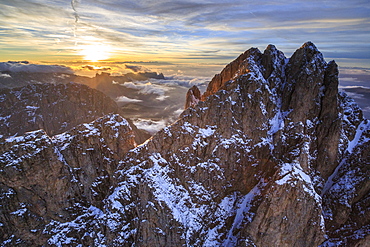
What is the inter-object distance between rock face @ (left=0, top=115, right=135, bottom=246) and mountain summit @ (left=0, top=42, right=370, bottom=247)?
0.28 metres

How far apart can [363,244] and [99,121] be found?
3284 inches

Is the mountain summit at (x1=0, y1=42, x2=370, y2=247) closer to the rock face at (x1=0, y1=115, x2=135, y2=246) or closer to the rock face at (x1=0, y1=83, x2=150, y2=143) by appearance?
the rock face at (x1=0, y1=115, x2=135, y2=246)

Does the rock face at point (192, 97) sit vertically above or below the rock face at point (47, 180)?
above

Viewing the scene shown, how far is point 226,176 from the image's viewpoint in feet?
200

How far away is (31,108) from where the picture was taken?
616ft

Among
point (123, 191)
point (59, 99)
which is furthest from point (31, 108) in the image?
point (123, 191)

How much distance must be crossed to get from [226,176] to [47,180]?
50.2 meters

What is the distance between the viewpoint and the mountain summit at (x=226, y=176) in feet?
167

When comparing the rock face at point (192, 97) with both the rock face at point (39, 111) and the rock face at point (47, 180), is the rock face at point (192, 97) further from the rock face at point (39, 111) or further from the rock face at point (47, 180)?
the rock face at point (39, 111)

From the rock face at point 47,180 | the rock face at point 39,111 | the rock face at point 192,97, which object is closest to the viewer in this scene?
the rock face at point 47,180

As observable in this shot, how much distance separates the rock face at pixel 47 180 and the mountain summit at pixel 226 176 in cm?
28

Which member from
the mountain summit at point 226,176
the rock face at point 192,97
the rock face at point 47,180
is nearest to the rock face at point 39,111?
the rock face at point 192,97

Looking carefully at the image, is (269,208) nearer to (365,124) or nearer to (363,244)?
(363,244)

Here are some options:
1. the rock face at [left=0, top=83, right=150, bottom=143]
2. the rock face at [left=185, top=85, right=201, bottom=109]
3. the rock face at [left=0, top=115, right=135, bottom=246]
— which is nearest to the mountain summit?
the rock face at [left=0, top=115, right=135, bottom=246]
